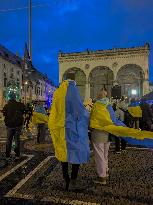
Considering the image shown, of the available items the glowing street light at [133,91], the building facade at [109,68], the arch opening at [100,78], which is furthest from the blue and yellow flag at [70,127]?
the arch opening at [100,78]

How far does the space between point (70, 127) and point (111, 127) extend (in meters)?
0.89

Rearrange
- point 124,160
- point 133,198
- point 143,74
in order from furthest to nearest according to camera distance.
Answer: point 143,74
point 124,160
point 133,198

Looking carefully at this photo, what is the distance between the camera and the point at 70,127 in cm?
528

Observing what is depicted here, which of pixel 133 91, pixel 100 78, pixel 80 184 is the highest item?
pixel 100 78

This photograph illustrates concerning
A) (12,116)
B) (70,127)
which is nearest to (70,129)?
(70,127)

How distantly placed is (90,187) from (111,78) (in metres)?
40.0

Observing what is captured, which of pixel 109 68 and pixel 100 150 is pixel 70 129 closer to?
pixel 100 150

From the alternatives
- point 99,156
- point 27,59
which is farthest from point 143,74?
point 99,156

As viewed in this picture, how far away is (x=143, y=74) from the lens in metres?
42.5

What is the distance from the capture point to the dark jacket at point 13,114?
8.44m

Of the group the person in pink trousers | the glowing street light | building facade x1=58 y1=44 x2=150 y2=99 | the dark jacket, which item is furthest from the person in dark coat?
the glowing street light

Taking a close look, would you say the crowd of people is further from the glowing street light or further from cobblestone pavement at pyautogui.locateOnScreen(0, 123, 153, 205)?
the glowing street light

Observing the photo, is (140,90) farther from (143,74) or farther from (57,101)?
(57,101)

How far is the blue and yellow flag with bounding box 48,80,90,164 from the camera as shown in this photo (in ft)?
17.3
